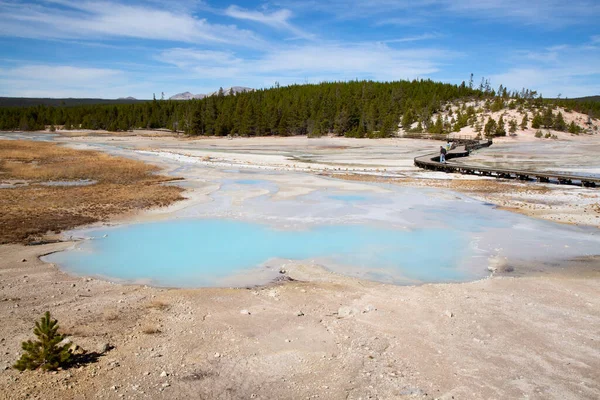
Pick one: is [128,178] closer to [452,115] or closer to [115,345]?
[115,345]

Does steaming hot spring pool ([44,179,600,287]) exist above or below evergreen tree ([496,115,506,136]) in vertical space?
below

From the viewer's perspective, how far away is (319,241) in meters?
15.3

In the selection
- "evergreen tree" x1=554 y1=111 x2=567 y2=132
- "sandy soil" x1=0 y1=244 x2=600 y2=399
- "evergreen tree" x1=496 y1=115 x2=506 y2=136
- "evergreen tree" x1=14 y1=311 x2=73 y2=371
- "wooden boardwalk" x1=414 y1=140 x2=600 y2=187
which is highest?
"evergreen tree" x1=554 y1=111 x2=567 y2=132

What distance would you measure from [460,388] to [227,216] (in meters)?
13.7

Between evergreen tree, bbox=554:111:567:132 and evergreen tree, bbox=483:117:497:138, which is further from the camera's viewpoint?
evergreen tree, bbox=554:111:567:132

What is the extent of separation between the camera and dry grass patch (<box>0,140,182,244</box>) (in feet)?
56.1

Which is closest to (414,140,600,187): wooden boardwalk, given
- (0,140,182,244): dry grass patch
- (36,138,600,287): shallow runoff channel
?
(36,138,600,287): shallow runoff channel

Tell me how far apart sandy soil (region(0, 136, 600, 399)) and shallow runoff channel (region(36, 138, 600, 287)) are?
1.12m

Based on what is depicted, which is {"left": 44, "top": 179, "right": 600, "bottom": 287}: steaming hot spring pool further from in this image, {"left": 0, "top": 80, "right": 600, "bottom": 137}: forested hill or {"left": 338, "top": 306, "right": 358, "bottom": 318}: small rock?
{"left": 0, "top": 80, "right": 600, "bottom": 137}: forested hill

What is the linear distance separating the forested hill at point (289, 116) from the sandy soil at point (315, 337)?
257 ft

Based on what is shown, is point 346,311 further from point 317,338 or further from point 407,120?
point 407,120

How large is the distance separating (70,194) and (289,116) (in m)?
76.8

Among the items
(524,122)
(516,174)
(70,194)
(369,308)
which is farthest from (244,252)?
(524,122)

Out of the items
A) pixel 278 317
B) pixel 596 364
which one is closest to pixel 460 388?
pixel 596 364
